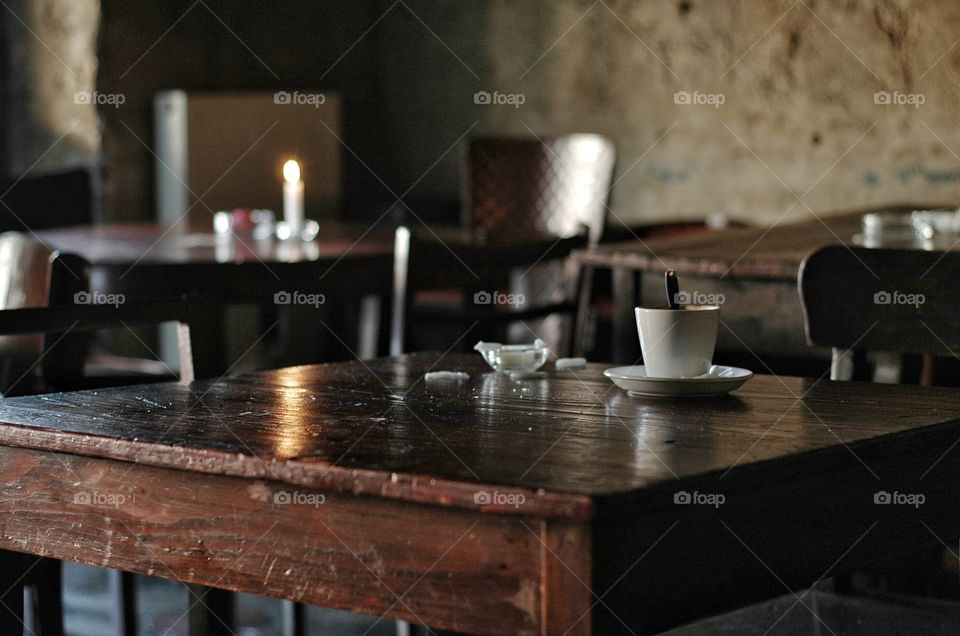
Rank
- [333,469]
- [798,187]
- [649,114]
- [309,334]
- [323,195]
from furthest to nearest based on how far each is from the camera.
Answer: [323,195] → [649,114] → [798,187] → [309,334] → [333,469]

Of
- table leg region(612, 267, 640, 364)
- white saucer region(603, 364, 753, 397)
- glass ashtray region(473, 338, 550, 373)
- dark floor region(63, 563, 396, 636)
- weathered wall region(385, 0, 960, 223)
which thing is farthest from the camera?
weathered wall region(385, 0, 960, 223)

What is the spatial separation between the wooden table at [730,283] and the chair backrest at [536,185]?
1.66 m

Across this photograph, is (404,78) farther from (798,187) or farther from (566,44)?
(798,187)

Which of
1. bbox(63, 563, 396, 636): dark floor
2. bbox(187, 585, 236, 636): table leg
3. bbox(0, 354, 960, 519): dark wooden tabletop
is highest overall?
bbox(0, 354, 960, 519): dark wooden tabletop

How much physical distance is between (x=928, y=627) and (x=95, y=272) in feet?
7.07

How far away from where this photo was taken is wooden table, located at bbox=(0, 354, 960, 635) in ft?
3.35

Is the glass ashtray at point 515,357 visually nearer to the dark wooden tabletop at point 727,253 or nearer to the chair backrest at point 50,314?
the chair backrest at point 50,314

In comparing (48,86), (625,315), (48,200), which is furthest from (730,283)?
(48,86)

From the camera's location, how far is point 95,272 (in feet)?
10.4

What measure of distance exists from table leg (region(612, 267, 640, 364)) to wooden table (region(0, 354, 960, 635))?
4.29 ft

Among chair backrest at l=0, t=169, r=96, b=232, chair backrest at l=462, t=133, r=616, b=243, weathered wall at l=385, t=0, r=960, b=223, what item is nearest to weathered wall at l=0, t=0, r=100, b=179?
chair backrest at l=0, t=169, r=96, b=232

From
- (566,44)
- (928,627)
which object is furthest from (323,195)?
(928,627)

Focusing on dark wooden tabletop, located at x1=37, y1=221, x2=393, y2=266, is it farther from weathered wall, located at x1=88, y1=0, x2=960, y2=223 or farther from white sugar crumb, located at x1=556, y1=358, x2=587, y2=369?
weathered wall, located at x1=88, y1=0, x2=960, y2=223

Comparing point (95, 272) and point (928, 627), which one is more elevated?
point (95, 272)
